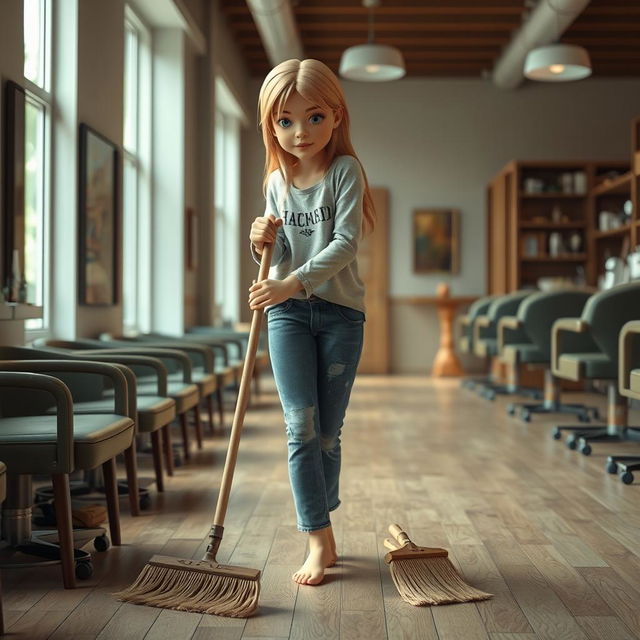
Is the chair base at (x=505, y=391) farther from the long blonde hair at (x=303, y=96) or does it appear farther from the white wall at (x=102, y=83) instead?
the long blonde hair at (x=303, y=96)

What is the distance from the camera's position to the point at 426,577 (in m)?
2.48

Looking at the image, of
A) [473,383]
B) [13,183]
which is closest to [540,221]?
[473,383]

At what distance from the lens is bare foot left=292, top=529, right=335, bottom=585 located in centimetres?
252

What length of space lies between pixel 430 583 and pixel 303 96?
1339 mm

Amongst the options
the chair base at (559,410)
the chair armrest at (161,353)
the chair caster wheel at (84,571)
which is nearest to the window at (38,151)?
the chair armrest at (161,353)

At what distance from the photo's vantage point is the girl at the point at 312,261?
2467mm

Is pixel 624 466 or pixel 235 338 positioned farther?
pixel 235 338

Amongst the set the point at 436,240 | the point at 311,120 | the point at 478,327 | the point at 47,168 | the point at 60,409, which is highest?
the point at 436,240

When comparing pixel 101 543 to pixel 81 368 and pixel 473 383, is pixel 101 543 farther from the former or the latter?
pixel 473 383

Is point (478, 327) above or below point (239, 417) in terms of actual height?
above

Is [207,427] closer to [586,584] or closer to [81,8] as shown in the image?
[81,8]

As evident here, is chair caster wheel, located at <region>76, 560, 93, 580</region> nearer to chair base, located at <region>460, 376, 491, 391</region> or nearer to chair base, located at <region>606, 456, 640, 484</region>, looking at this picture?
chair base, located at <region>606, 456, 640, 484</region>

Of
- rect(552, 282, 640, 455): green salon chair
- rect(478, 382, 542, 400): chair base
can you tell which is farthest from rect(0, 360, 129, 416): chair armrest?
rect(478, 382, 542, 400): chair base

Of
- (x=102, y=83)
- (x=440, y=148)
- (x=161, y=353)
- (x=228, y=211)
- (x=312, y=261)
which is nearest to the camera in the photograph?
(x=312, y=261)
